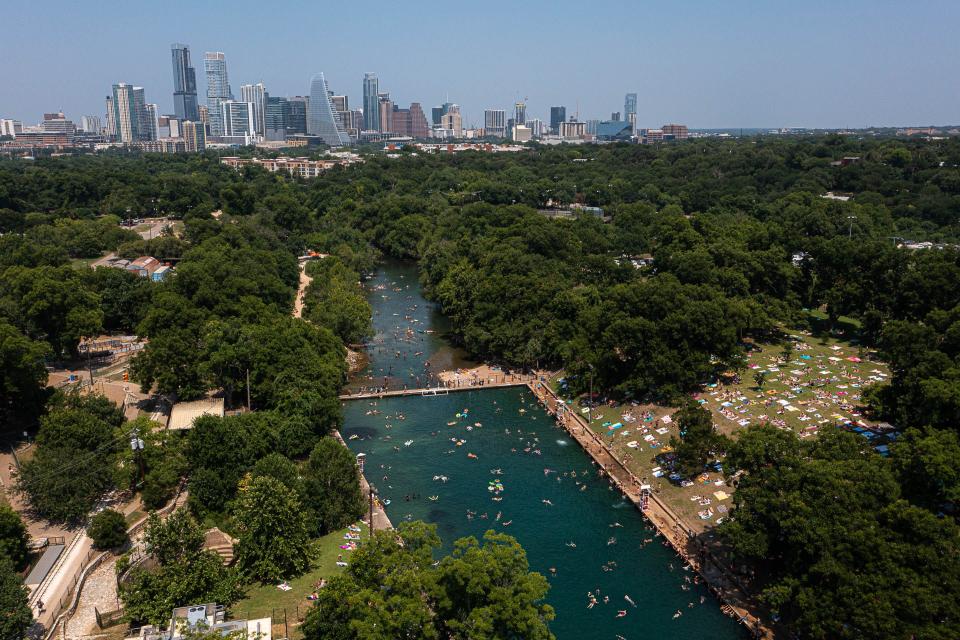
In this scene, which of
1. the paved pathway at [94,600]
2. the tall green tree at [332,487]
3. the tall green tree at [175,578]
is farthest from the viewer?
the tall green tree at [332,487]

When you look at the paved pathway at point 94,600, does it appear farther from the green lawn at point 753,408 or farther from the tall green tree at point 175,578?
the green lawn at point 753,408

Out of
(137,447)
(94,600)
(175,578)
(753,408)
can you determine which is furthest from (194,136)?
(175,578)

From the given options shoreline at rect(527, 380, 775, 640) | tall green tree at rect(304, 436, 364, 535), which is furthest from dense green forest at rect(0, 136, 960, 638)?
shoreline at rect(527, 380, 775, 640)

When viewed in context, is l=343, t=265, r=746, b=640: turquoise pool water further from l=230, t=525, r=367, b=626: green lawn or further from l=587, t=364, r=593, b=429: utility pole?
l=230, t=525, r=367, b=626: green lawn

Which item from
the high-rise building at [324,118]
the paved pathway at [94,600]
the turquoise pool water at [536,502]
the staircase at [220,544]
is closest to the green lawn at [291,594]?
the staircase at [220,544]

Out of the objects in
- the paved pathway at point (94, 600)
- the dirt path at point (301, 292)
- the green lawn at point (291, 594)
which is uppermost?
the dirt path at point (301, 292)

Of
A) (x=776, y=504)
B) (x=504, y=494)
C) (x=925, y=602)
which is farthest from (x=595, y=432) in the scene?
(x=925, y=602)

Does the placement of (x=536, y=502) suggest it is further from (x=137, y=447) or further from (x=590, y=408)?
(x=137, y=447)
